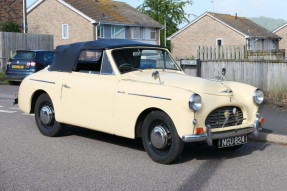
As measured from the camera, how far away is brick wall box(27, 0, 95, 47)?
4959cm

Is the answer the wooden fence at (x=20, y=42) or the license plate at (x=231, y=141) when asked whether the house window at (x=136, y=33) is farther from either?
the license plate at (x=231, y=141)

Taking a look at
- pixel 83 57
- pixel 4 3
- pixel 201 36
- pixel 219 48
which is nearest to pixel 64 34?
pixel 4 3

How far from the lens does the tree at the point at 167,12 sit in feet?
246

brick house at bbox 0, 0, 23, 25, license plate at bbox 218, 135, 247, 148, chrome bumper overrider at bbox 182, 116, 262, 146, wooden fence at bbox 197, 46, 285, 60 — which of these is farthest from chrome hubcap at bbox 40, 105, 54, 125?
brick house at bbox 0, 0, 23, 25

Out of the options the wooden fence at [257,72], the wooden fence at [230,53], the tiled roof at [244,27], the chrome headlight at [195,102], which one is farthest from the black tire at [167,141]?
the tiled roof at [244,27]

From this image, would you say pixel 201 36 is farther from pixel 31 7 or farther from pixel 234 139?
pixel 234 139

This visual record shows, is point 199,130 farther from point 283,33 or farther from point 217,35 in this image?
point 283,33

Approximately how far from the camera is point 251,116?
6.88 meters

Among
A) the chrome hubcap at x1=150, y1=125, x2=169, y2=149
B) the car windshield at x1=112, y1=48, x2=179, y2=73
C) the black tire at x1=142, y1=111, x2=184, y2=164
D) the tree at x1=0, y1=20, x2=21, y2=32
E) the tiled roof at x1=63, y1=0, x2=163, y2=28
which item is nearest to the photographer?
the black tire at x1=142, y1=111, x2=184, y2=164

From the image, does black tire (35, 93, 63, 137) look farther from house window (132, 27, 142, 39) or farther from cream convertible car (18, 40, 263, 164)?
house window (132, 27, 142, 39)

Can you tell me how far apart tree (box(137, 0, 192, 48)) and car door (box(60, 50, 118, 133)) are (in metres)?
66.9

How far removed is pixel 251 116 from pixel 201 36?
185 ft

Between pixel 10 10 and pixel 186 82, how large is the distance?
3792 centimetres

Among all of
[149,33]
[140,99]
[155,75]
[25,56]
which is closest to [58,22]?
[149,33]
